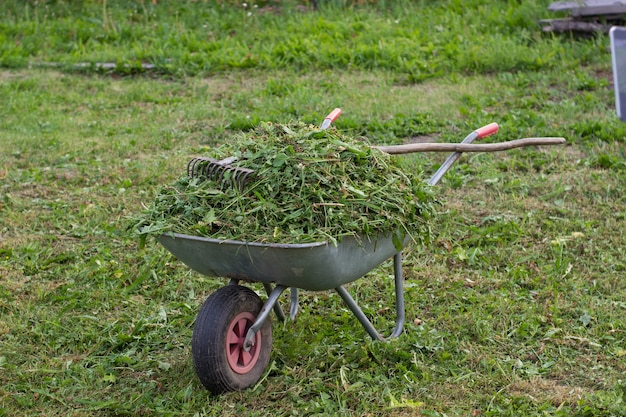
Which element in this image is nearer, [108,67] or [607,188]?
[607,188]

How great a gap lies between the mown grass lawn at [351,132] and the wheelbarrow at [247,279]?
0.16m

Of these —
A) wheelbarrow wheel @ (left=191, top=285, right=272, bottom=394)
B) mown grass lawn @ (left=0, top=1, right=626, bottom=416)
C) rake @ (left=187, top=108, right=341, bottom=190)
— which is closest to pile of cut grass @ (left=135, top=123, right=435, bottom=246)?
rake @ (left=187, top=108, right=341, bottom=190)

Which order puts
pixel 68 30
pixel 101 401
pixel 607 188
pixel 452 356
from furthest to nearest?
1. pixel 68 30
2. pixel 607 188
3. pixel 452 356
4. pixel 101 401

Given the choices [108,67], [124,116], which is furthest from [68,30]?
[124,116]

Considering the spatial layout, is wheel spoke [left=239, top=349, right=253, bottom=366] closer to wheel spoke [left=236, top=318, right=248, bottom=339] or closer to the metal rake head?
wheel spoke [left=236, top=318, right=248, bottom=339]

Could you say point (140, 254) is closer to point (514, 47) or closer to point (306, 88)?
point (306, 88)

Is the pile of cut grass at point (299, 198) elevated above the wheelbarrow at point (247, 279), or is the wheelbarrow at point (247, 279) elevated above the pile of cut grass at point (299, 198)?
the pile of cut grass at point (299, 198)

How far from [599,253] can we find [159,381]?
2.55 meters

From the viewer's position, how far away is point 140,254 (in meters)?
4.77

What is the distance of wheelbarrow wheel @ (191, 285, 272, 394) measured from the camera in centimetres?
319

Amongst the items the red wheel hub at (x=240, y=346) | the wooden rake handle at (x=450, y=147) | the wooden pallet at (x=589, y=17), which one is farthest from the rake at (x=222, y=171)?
the wooden pallet at (x=589, y=17)

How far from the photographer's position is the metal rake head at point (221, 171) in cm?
331

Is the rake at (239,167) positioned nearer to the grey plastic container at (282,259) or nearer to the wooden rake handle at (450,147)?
the wooden rake handle at (450,147)

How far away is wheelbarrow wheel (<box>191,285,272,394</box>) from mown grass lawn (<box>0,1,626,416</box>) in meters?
0.08
